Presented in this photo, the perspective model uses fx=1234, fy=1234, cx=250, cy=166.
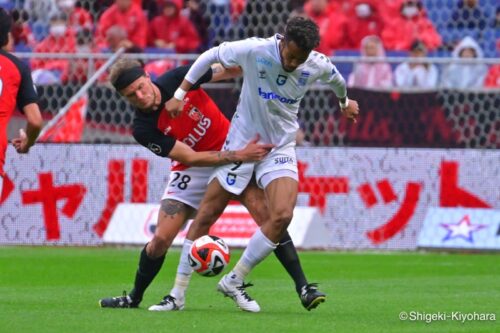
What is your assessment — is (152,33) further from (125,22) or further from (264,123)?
(264,123)

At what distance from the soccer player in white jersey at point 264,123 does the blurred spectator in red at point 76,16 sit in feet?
32.6

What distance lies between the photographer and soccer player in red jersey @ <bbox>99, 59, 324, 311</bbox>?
8867 millimetres

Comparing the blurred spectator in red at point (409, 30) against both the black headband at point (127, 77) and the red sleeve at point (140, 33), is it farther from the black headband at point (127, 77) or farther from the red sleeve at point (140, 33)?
the black headband at point (127, 77)

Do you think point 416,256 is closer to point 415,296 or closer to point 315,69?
point 415,296

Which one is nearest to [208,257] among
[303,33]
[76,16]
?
[303,33]

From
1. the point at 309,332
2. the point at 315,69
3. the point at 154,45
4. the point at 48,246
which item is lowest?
the point at 48,246

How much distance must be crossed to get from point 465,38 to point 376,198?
358 cm


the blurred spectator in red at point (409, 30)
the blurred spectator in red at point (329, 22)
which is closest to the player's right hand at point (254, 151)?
the blurred spectator in red at point (329, 22)

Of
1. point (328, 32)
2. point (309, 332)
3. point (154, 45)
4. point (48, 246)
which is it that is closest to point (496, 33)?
point (328, 32)

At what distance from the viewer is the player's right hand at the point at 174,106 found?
8.70m

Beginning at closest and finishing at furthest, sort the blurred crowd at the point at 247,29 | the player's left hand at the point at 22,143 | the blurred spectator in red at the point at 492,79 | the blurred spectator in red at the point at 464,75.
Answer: the player's left hand at the point at 22,143, the blurred spectator in red at the point at 492,79, the blurred spectator in red at the point at 464,75, the blurred crowd at the point at 247,29

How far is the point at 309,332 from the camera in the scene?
24.5 feet

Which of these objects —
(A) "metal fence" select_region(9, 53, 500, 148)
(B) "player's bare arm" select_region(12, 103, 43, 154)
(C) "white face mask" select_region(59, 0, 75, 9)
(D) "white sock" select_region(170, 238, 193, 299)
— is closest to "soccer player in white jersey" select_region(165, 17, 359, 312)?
(D) "white sock" select_region(170, 238, 193, 299)

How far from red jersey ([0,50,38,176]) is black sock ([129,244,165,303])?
1384 mm
